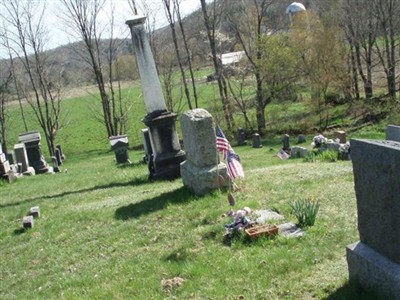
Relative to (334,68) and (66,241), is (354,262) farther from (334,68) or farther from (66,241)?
(334,68)

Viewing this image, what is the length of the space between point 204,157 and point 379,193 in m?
5.52

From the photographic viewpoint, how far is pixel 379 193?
398 centimetres

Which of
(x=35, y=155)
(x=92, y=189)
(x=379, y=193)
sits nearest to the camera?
(x=379, y=193)

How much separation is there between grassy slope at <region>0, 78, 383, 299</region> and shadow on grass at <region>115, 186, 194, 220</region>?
0.03 metres

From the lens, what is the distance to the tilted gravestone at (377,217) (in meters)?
3.81

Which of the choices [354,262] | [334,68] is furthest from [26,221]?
[334,68]

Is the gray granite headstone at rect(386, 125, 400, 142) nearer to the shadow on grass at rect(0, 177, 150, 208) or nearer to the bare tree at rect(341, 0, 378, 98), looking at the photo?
the shadow on grass at rect(0, 177, 150, 208)

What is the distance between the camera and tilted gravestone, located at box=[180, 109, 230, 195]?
9.12 metres

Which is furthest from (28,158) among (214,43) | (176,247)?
(176,247)

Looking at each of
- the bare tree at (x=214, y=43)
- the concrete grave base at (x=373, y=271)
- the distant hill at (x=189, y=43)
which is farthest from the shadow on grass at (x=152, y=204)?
the distant hill at (x=189, y=43)

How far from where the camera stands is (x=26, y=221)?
9.94 metres

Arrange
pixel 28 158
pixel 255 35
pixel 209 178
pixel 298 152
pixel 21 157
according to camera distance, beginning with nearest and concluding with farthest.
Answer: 1. pixel 209 178
2. pixel 298 152
3. pixel 21 157
4. pixel 28 158
5. pixel 255 35

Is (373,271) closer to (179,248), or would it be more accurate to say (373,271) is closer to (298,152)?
(179,248)

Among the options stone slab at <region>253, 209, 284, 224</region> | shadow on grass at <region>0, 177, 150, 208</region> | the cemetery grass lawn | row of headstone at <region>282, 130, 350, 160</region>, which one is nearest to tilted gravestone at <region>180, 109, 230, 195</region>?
the cemetery grass lawn
